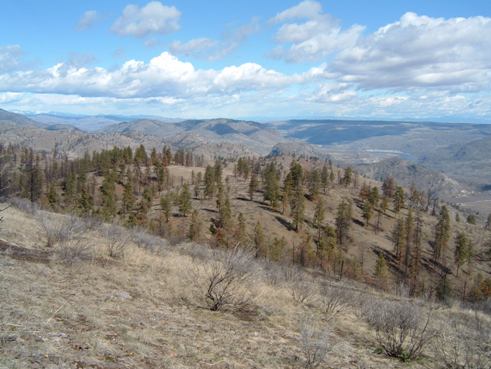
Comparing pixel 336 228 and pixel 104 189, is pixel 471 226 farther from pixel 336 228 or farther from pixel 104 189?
pixel 104 189

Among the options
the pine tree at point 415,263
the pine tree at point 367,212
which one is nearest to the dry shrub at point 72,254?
the pine tree at point 415,263

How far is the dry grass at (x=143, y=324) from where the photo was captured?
7578 millimetres

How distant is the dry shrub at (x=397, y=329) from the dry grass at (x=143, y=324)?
0.30m

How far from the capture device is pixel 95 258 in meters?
15.3

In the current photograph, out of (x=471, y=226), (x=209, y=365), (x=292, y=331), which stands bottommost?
(x=471, y=226)

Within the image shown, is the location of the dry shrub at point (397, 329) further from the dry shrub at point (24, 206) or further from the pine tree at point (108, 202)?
the pine tree at point (108, 202)

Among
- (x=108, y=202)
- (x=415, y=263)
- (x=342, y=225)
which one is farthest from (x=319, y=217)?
(x=108, y=202)

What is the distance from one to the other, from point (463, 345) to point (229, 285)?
7.51m

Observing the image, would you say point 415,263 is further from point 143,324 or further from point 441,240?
point 143,324

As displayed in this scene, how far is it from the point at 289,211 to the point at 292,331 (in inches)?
4121

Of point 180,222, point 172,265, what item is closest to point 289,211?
point 180,222

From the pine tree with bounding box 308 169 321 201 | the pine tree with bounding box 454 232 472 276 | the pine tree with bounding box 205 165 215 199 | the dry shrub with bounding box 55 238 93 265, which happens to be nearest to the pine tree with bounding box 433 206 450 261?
the pine tree with bounding box 454 232 472 276

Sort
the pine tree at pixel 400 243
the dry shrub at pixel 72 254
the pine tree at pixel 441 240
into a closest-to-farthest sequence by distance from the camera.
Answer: the dry shrub at pixel 72 254 → the pine tree at pixel 400 243 → the pine tree at pixel 441 240

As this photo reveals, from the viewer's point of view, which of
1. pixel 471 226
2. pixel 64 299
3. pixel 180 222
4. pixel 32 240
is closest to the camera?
pixel 64 299
